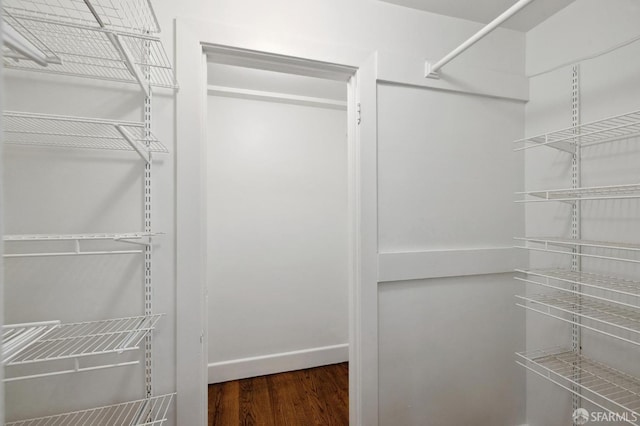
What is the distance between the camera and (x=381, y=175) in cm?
142

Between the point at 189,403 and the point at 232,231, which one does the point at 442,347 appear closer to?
the point at 189,403

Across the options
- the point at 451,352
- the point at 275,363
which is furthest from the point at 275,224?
the point at 451,352

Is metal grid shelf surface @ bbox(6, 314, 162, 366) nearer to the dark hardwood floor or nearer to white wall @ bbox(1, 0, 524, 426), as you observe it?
white wall @ bbox(1, 0, 524, 426)

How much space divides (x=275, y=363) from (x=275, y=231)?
3.46 feet

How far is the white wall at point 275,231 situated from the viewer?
2.24 metres

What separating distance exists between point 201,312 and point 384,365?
89 centimetres

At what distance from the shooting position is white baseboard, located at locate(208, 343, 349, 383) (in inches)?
86.8

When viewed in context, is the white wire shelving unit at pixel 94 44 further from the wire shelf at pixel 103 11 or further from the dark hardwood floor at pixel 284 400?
the dark hardwood floor at pixel 284 400

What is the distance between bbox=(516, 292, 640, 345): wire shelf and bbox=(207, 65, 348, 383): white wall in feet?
4.79

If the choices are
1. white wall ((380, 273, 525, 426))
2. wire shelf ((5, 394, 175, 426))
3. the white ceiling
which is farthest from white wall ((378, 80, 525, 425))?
wire shelf ((5, 394, 175, 426))

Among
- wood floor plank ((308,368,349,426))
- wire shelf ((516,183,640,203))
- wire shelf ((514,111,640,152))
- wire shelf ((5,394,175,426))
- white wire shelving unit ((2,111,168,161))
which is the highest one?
wire shelf ((514,111,640,152))

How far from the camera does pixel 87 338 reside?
1.08m

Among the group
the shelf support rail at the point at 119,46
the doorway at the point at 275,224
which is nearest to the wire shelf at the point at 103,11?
the shelf support rail at the point at 119,46

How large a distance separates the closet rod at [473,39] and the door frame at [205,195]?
29cm
